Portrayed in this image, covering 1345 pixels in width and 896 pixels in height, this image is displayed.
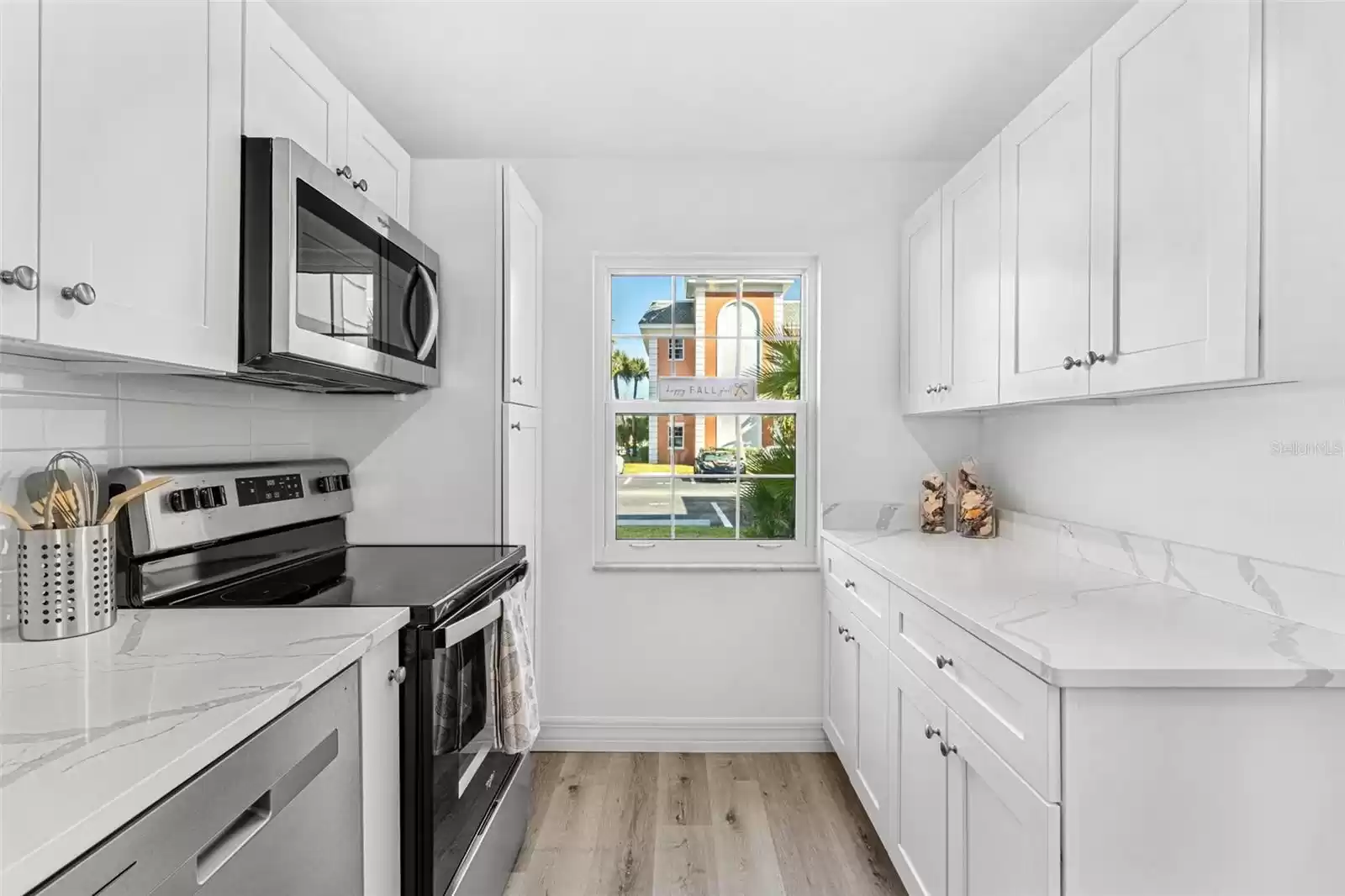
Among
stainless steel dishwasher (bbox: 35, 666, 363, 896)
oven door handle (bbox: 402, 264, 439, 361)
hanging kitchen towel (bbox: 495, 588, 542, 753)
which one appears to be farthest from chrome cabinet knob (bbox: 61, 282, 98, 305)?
hanging kitchen towel (bbox: 495, 588, 542, 753)

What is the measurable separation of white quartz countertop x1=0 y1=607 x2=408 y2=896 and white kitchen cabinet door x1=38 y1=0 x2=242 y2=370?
488 millimetres

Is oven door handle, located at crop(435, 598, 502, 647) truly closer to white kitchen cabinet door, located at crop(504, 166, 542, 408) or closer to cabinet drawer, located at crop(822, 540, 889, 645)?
white kitchen cabinet door, located at crop(504, 166, 542, 408)

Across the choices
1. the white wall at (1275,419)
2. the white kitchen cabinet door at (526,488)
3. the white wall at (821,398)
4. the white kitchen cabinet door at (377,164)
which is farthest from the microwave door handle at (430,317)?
the white wall at (1275,419)

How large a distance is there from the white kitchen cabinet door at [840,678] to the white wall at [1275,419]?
82cm

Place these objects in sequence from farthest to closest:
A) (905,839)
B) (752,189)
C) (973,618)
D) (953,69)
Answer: (752,189), (953,69), (905,839), (973,618)

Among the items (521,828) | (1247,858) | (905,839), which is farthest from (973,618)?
(521,828)

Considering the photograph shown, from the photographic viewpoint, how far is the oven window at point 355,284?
1543mm

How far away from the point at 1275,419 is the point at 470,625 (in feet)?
6.01

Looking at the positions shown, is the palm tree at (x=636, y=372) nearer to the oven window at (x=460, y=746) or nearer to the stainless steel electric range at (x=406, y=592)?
the stainless steel electric range at (x=406, y=592)

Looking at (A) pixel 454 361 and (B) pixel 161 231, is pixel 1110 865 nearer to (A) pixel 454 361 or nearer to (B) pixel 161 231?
(B) pixel 161 231

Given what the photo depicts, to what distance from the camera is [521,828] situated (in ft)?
7.32

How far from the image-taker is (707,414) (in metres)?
3.10

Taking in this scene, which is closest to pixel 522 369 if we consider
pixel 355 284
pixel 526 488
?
pixel 526 488

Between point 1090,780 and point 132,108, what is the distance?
1.90 meters
